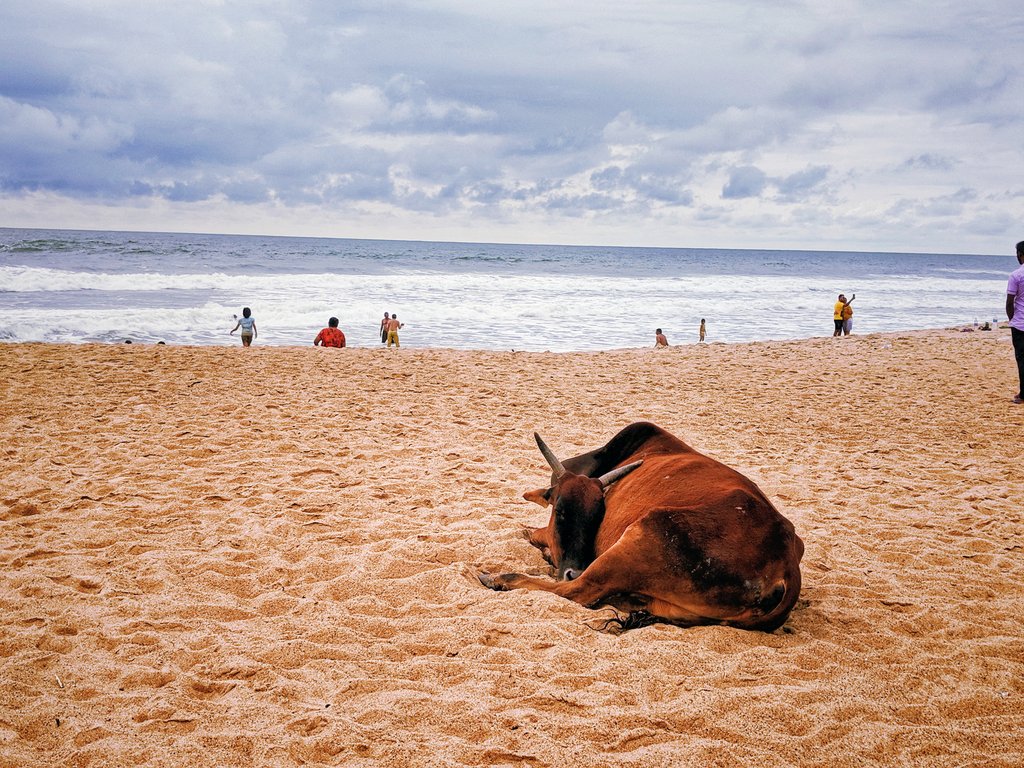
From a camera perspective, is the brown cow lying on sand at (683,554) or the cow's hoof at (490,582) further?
the cow's hoof at (490,582)

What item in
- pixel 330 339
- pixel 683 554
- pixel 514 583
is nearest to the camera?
pixel 683 554

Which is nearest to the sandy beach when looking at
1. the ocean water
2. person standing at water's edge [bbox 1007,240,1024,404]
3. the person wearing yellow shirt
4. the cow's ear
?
the cow's ear

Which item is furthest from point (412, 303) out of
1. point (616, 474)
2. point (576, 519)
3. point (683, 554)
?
point (683, 554)

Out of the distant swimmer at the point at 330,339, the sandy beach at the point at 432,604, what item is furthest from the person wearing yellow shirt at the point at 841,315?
the distant swimmer at the point at 330,339

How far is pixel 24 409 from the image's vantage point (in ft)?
28.0

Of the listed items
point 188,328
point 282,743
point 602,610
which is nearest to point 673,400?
point 602,610

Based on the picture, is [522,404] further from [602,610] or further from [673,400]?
[602,610]

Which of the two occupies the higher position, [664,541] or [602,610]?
[664,541]

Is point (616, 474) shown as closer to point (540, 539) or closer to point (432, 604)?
point (540, 539)

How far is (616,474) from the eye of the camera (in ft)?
15.7

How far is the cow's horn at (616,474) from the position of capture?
4773 millimetres

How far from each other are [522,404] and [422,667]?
7.04m

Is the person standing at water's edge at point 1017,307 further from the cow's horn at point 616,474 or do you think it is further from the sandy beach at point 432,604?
the cow's horn at point 616,474

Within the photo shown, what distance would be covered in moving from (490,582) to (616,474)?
1.12 meters
